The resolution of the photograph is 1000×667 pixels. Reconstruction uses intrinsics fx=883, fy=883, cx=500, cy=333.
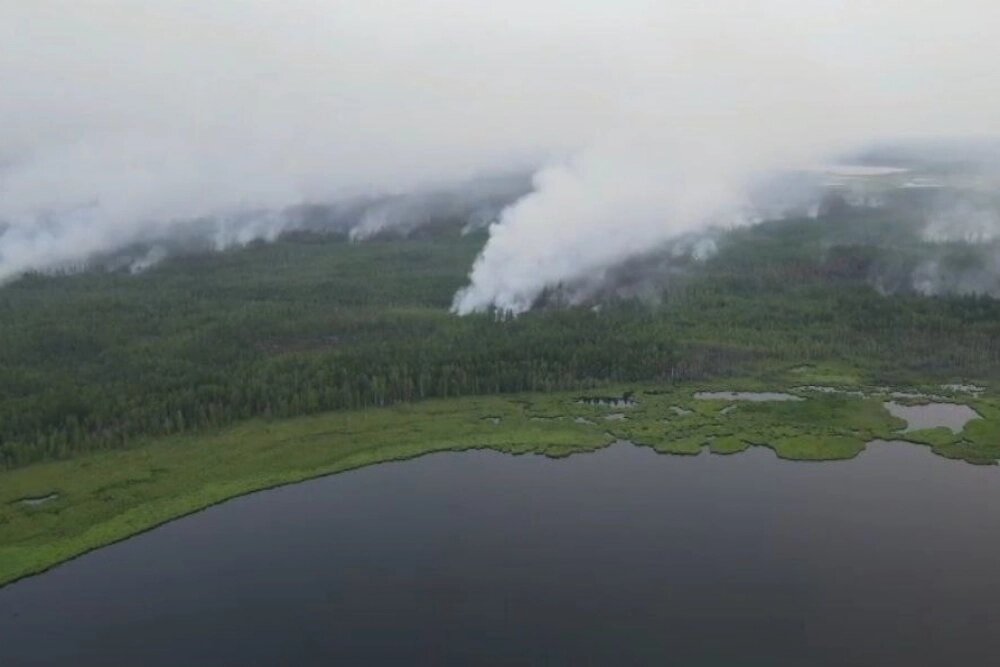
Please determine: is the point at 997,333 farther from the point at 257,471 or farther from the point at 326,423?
the point at 257,471

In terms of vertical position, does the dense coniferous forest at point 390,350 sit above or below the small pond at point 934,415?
above

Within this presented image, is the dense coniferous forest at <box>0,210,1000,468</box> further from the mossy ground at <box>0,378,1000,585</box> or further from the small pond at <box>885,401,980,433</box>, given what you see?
the small pond at <box>885,401,980,433</box>

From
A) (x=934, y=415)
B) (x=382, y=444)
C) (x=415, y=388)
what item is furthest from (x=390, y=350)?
(x=934, y=415)

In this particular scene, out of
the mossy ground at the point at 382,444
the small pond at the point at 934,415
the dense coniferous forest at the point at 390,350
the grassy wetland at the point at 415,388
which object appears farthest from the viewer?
the dense coniferous forest at the point at 390,350

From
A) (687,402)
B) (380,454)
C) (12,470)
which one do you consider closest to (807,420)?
(687,402)

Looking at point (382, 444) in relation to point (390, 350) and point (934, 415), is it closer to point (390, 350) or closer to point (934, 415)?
point (390, 350)

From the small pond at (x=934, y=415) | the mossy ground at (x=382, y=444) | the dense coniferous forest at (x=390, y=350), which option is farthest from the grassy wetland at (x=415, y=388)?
the small pond at (x=934, y=415)

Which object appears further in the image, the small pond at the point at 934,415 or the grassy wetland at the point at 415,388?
the small pond at the point at 934,415

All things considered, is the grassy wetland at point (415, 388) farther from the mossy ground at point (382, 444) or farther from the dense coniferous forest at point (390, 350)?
the dense coniferous forest at point (390, 350)
